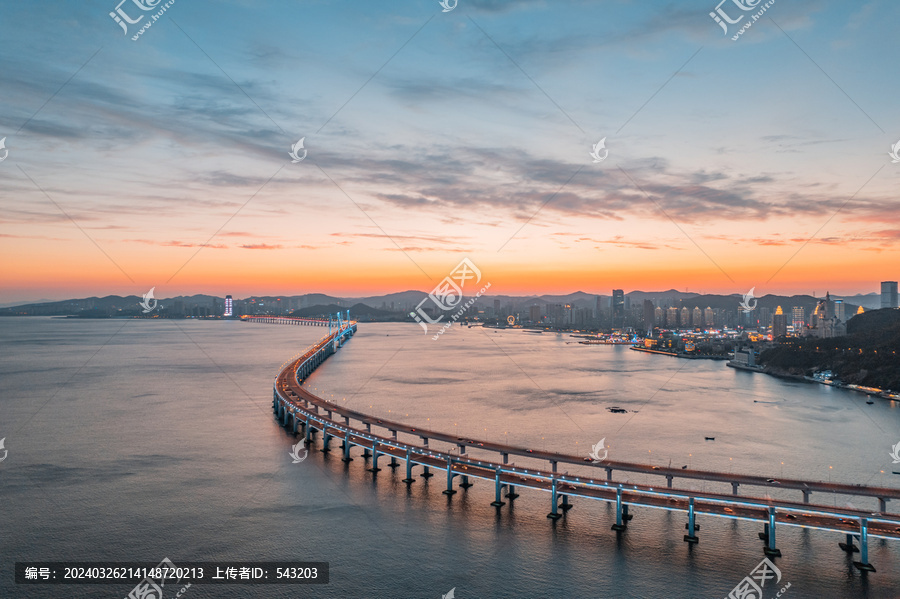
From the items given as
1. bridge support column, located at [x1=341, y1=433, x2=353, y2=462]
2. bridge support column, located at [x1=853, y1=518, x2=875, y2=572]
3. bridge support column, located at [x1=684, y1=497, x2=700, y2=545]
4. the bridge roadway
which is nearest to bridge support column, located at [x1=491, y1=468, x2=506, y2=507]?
the bridge roadway

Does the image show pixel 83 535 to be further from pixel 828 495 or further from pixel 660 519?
pixel 828 495

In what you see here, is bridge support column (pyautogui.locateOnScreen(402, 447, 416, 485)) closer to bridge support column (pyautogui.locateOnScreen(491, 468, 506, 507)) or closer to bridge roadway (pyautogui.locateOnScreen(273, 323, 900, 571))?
bridge roadway (pyautogui.locateOnScreen(273, 323, 900, 571))

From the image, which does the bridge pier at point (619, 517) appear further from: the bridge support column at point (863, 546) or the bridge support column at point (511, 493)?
the bridge support column at point (863, 546)

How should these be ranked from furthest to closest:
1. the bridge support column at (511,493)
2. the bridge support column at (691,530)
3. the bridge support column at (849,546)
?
the bridge support column at (511,493) → the bridge support column at (691,530) → the bridge support column at (849,546)

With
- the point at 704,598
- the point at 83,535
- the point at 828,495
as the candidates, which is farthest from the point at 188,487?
the point at 828,495

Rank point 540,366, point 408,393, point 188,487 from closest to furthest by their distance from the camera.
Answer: point 188,487 < point 408,393 < point 540,366

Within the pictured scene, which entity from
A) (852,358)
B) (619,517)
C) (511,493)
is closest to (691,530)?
(619,517)

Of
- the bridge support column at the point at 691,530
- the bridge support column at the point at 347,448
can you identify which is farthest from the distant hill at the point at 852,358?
the bridge support column at the point at 347,448
